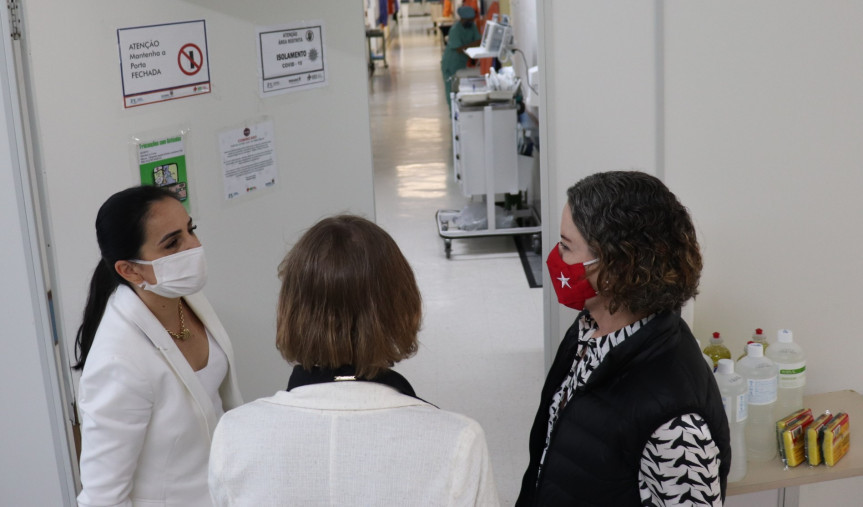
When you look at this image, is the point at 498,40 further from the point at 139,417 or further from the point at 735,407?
the point at 139,417

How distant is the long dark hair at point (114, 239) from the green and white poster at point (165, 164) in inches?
24.5

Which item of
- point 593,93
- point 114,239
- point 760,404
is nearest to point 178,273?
point 114,239

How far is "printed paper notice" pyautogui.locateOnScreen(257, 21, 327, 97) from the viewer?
3002mm

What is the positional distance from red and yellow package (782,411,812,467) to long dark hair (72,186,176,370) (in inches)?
65.6

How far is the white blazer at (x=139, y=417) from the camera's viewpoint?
173 centimetres

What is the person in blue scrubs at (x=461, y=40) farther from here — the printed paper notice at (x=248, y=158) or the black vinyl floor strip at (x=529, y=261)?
the printed paper notice at (x=248, y=158)

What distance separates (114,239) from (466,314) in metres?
3.60

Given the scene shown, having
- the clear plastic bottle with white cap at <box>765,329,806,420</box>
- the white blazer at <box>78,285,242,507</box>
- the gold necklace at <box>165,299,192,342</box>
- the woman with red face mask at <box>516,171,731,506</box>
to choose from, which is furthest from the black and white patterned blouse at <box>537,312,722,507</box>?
the gold necklace at <box>165,299,192,342</box>

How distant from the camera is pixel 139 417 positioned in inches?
69.7

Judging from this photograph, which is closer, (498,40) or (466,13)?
(498,40)

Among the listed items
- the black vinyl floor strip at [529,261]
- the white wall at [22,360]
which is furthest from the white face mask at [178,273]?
the black vinyl floor strip at [529,261]

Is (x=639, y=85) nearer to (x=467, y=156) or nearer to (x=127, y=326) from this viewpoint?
(x=127, y=326)

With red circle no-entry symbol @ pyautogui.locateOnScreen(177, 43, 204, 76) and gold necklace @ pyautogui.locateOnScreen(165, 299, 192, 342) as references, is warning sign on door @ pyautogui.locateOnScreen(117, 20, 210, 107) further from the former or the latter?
gold necklace @ pyautogui.locateOnScreen(165, 299, 192, 342)

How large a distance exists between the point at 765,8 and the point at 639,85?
0.41 metres
